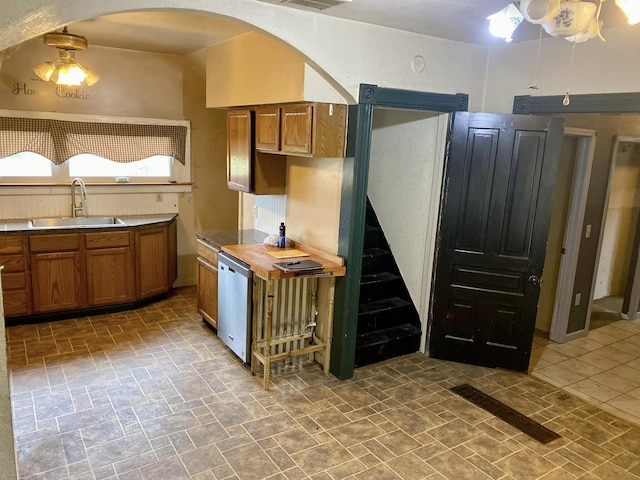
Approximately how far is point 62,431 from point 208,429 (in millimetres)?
870

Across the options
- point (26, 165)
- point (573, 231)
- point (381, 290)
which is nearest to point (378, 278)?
point (381, 290)

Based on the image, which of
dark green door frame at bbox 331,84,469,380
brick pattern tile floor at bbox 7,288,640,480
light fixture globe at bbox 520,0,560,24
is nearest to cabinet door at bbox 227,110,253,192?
dark green door frame at bbox 331,84,469,380

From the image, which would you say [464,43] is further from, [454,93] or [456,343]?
[456,343]

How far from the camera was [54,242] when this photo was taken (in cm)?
446

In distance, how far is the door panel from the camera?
3.67m

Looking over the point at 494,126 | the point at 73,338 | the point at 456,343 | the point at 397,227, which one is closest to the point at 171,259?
the point at 73,338

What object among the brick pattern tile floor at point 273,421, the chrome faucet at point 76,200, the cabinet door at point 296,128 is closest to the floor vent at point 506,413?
the brick pattern tile floor at point 273,421

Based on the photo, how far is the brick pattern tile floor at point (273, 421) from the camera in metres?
2.72

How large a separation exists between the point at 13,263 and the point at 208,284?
1.73 m

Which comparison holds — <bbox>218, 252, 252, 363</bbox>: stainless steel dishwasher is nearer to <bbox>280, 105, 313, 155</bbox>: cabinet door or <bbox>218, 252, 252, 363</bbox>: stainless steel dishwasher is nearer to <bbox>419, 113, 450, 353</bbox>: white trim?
<bbox>280, 105, 313, 155</bbox>: cabinet door

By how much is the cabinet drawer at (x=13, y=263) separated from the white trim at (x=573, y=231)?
491cm

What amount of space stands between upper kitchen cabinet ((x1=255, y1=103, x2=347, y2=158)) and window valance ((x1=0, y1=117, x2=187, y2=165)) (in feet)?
7.35

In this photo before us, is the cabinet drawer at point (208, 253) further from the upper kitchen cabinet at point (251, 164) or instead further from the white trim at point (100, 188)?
the white trim at point (100, 188)

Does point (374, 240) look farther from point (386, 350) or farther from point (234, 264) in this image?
point (234, 264)
